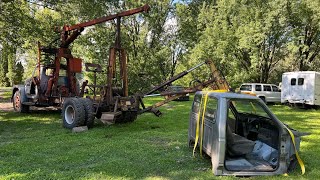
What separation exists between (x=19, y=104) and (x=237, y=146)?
11147mm

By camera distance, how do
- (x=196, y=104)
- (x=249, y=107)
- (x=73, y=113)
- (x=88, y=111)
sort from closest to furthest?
(x=249, y=107)
(x=196, y=104)
(x=88, y=111)
(x=73, y=113)

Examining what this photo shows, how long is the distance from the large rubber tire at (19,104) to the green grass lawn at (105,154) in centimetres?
303

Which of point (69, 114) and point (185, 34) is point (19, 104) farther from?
point (185, 34)

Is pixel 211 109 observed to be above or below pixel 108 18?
below

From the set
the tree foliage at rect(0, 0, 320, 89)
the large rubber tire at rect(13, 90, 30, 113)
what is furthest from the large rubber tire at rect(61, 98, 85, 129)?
the tree foliage at rect(0, 0, 320, 89)

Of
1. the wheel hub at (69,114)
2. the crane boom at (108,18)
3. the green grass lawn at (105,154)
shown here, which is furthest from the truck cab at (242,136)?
the wheel hub at (69,114)

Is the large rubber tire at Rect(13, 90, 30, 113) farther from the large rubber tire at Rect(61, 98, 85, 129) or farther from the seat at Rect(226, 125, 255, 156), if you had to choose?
the seat at Rect(226, 125, 255, 156)

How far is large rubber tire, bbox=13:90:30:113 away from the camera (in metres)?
13.8

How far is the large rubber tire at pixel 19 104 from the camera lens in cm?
1378

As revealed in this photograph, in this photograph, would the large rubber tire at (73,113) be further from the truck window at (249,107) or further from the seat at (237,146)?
the seat at (237,146)

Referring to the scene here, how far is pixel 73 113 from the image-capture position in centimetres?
996

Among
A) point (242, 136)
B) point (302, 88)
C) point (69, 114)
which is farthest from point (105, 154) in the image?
point (302, 88)

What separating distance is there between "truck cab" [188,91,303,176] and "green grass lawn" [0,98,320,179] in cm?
30

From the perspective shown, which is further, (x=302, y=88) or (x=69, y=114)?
(x=302, y=88)
